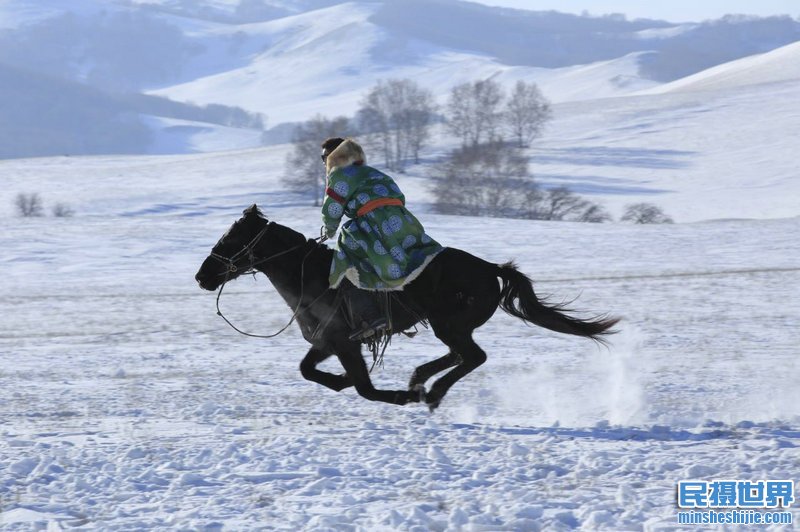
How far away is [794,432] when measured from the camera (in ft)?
23.7

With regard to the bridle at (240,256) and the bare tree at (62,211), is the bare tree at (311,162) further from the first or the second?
the bridle at (240,256)

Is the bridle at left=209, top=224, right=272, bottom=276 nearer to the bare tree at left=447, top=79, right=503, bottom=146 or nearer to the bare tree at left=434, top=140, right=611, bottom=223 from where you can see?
the bare tree at left=434, top=140, right=611, bottom=223

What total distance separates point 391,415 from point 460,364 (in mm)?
733

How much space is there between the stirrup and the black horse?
0.19 ft

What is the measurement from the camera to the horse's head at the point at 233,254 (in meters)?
7.83

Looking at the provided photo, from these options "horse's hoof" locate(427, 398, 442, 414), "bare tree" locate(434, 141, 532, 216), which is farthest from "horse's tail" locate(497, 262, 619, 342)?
"bare tree" locate(434, 141, 532, 216)

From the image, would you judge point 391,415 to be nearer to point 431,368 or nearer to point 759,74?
point 431,368

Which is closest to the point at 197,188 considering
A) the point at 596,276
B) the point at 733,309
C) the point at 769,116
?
the point at 769,116

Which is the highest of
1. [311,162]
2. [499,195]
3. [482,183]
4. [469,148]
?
[469,148]

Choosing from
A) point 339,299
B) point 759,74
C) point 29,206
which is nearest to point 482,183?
point 29,206

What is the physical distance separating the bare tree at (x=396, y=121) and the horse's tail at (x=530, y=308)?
60678 mm

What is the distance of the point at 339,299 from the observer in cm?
793

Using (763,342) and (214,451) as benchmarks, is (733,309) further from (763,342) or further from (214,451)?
(214,451)

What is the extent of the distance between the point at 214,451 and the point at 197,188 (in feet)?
195
